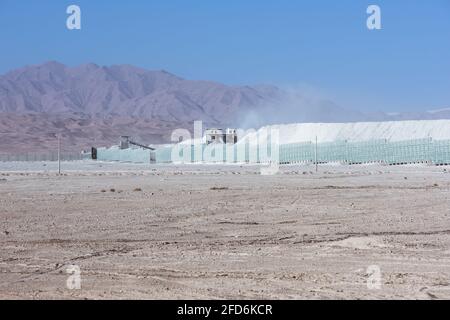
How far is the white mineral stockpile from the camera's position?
88.4 meters

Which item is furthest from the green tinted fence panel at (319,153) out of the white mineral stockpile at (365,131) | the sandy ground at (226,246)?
the sandy ground at (226,246)

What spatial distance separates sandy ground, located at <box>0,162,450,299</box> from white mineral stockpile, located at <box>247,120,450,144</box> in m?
65.4

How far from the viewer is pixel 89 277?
417 inches

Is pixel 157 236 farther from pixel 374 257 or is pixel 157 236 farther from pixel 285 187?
pixel 285 187

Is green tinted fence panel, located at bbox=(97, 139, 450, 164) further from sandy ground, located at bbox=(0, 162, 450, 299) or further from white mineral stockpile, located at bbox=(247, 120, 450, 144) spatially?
sandy ground, located at bbox=(0, 162, 450, 299)

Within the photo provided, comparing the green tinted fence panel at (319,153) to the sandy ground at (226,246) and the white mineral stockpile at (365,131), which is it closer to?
the white mineral stockpile at (365,131)

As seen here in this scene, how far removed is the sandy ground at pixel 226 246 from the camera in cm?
981

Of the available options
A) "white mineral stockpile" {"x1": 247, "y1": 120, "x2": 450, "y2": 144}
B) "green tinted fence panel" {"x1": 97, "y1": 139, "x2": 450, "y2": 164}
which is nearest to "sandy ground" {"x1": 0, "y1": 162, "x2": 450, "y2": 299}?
"green tinted fence panel" {"x1": 97, "y1": 139, "x2": 450, "y2": 164}

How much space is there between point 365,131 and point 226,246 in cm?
8452

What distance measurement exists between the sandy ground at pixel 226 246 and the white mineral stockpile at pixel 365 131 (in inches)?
2577

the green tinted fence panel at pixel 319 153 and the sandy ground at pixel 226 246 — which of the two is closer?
the sandy ground at pixel 226 246

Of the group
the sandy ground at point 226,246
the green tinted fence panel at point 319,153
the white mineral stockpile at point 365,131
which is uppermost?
the white mineral stockpile at point 365,131

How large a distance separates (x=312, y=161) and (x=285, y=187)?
3899cm
